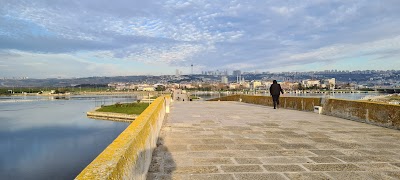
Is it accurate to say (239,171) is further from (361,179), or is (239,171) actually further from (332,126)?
(332,126)

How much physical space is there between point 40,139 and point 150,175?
4839 centimetres

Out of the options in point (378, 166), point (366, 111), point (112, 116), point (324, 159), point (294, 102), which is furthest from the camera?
point (112, 116)

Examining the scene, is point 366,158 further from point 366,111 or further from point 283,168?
point 366,111

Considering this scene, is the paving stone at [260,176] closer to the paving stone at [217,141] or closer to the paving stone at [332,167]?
the paving stone at [332,167]

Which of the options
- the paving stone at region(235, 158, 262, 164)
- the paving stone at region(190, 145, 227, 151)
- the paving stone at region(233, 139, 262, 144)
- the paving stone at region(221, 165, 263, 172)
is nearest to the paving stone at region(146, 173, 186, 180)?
the paving stone at region(221, 165, 263, 172)

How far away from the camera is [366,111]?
956 cm

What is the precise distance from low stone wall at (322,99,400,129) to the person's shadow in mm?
6367

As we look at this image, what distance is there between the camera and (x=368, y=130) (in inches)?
316

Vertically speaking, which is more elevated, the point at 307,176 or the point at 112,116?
the point at 307,176

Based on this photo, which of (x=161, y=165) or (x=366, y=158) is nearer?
(x=161, y=165)

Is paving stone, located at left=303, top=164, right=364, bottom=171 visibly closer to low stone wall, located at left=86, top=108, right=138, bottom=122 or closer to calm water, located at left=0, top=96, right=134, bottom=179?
calm water, located at left=0, top=96, right=134, bottom=179

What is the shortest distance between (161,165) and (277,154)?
6.78ft

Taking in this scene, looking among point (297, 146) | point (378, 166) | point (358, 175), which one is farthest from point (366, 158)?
point (297, 146)

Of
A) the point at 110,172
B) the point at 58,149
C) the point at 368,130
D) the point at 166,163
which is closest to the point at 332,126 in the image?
the point at 368,130
